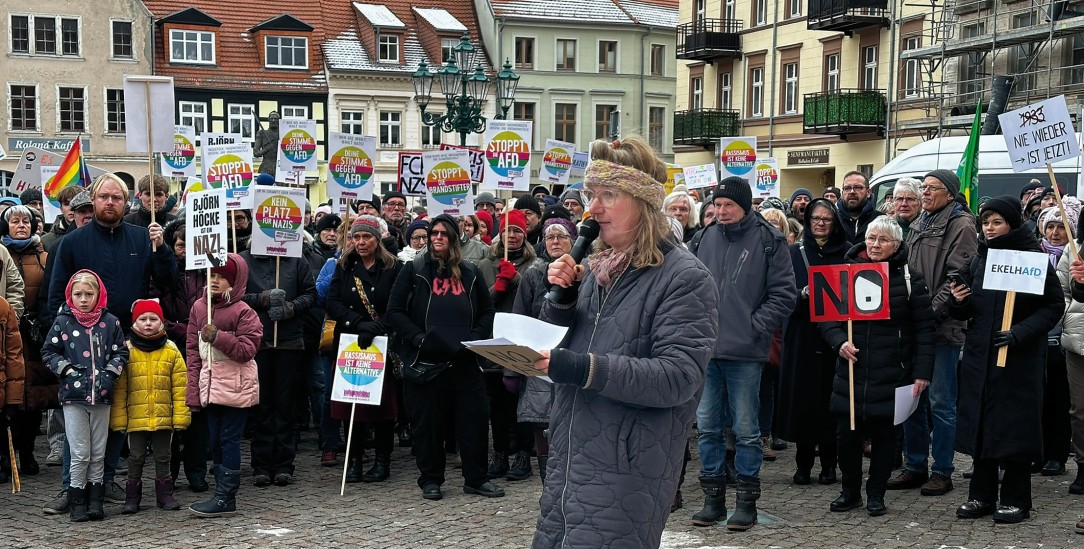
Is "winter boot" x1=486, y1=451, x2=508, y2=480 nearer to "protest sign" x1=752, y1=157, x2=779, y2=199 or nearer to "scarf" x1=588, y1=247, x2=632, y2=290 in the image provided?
"scarf" x1=588, y1=247, x2=632, y2=290

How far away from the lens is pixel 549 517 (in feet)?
13.7

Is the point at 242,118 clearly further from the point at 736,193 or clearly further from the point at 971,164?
the point at 736,193

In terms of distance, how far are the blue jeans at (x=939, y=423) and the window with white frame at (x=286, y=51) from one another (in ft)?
141

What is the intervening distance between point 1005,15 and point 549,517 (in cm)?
2775

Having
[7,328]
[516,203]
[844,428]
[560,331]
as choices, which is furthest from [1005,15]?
[560,331]

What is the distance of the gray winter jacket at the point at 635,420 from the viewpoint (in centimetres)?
401

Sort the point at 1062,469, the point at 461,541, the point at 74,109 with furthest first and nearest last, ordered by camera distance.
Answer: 1. the point at 74,109
2. the point at 1062,469
3. the point at 461,541

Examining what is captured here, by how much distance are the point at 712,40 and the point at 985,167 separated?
23.7 meters

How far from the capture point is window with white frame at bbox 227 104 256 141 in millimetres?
48500

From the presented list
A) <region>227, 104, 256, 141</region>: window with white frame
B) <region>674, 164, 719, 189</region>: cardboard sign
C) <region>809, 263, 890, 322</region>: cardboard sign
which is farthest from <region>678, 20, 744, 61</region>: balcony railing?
<region>809, 263, 890, 322</region>: cardboard sign

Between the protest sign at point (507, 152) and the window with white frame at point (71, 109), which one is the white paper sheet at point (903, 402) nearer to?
the protest sign at point (507, 152)

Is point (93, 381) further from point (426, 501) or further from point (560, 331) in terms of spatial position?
point (560, 331)

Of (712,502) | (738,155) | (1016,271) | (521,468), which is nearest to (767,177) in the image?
(738,155)

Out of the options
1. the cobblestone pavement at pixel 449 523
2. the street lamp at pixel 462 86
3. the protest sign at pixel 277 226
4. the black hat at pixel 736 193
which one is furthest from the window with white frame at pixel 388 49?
the black hat at pixel 736 193
